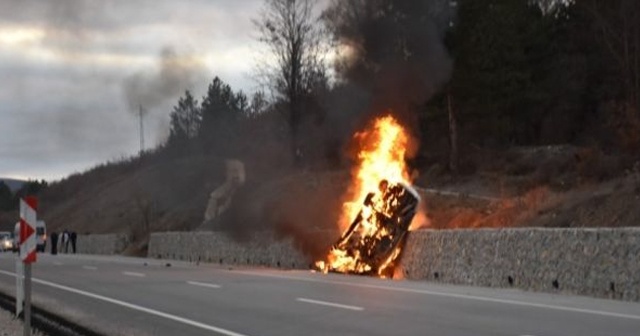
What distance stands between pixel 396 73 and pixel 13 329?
17.6 metres

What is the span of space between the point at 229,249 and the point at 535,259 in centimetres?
2044

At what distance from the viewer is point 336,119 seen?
116 ft

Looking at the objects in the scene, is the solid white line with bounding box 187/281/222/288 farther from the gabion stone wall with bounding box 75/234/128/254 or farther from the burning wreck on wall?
the gabion stone wall with bounding box 75/234/128/254

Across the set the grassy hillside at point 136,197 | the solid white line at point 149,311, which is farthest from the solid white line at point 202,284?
the grassy hillside at point 136,197

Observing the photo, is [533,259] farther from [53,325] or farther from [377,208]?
[53,325]

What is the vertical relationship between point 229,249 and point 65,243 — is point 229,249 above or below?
below

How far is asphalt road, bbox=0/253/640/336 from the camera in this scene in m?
14.0

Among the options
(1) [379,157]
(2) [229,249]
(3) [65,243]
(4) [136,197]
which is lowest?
(2) [229,249]

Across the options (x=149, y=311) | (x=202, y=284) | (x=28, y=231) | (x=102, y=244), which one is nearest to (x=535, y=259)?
(x=202, y=284)

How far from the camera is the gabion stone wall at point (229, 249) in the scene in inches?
1340

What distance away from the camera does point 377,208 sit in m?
28.5

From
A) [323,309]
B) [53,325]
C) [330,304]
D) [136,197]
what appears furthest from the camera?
[136,197]

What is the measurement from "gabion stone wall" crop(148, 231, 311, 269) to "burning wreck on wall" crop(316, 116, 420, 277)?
10.2ft

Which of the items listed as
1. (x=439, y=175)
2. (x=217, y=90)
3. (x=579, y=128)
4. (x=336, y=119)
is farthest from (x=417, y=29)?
(x=217, y=90)
